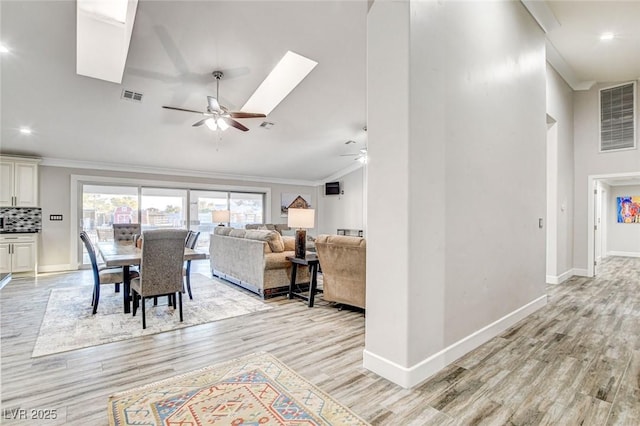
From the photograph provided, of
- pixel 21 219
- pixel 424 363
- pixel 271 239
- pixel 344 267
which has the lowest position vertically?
pixel 424 363

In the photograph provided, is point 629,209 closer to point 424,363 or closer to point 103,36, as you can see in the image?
point 424,363

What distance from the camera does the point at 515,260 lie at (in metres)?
3.29

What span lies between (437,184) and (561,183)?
190 inches

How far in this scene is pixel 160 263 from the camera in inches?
127

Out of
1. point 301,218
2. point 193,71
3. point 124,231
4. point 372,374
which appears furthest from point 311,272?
point 124,231

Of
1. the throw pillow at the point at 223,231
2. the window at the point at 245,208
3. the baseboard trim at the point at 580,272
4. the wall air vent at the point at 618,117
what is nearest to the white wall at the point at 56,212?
the window at the point at 245,208

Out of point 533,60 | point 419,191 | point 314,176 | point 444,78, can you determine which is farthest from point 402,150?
point 314,176

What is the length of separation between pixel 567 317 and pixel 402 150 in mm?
3215

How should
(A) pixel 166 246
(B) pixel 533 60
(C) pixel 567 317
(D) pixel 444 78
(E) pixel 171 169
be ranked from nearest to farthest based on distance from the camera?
(D) pixel 444 78
(A) pixel 166 246
(C) pixel 567 317
(B) pixel 533 60
(E) pixel 171 169

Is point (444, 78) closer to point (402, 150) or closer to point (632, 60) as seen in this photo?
point (402, 150)

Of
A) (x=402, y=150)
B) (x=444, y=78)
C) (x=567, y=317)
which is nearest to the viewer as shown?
(x=402, y=150)

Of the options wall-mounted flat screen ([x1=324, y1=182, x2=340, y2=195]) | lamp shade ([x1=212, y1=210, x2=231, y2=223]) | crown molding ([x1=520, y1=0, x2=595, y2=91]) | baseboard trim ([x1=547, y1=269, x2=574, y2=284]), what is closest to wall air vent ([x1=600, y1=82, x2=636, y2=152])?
crown molding ([x1=520, y1=0, x2=595, y2=91])

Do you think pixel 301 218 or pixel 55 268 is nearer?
pixel 301 218

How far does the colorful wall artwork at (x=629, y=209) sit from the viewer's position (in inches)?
336
